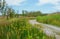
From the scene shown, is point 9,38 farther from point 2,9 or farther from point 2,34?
point 2,9

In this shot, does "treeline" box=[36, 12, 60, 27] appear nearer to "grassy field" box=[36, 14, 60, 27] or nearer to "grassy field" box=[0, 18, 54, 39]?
"grassy field" box=[36, 14, 60, 27]

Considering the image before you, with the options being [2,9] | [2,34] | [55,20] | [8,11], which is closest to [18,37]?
[2,34]

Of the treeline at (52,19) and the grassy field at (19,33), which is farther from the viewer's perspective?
the treeline at (52,19)

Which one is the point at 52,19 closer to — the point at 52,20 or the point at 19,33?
the point at 52,20

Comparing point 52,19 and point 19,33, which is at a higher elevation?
point 19,33

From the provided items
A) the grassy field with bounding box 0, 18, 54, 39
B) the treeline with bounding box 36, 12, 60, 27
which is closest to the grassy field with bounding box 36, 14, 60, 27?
the treeline with bounding box 36, 12, 60, 27

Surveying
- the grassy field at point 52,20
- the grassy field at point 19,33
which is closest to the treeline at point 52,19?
the grassy field at point 52,20

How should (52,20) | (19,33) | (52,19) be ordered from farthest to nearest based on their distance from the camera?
(52,19) → (52,20) → (19,33)

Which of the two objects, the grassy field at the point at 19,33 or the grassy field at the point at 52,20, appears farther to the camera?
the grassy field at the point at 52,20

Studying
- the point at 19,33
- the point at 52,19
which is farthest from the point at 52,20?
the point at 19,33

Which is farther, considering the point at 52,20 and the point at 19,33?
the point at 52,20

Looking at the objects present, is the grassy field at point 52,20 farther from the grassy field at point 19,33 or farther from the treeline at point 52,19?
the grassy field at point 19,33

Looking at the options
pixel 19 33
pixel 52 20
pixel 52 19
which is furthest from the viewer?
pixel 52 19

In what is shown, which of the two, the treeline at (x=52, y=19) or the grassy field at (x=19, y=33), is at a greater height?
the grassy field at (x=19, y=33)
